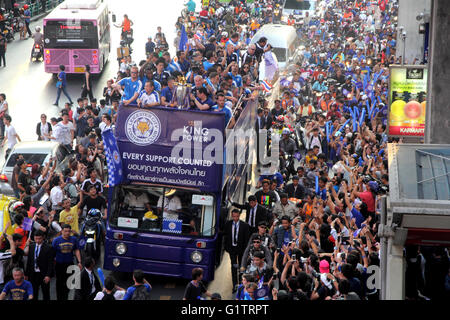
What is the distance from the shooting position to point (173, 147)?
1538cm

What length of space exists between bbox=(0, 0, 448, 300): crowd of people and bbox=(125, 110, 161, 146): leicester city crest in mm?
238

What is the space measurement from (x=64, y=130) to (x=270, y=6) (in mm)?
31469

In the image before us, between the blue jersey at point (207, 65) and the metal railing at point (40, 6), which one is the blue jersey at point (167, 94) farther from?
the metal railing at point (40, 6)

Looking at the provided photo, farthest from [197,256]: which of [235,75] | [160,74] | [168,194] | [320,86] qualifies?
[320,86]

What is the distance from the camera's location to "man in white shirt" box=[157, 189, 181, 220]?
1541 cm

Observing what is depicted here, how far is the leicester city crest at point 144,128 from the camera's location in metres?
15.4

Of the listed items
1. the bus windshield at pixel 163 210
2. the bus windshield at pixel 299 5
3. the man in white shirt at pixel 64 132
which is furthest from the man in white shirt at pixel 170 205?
the bus windshield at pixel 299 5

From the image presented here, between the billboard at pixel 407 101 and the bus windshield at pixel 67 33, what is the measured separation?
604 inches

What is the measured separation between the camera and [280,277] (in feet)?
45.3

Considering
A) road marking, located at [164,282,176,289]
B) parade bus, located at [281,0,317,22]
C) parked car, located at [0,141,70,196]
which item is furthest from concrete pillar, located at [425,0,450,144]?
parade bus, located at [281,0,317,22]

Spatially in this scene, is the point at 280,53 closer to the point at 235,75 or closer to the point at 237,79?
the point at 235,75

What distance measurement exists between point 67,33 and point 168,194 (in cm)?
1871
